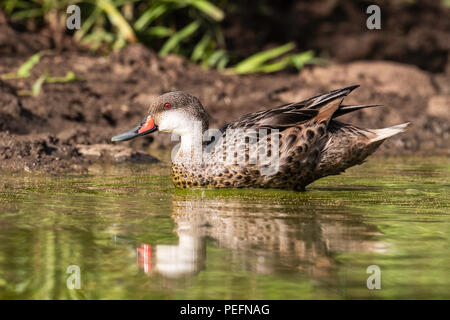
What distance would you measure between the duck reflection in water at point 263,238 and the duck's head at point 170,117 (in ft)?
4.02

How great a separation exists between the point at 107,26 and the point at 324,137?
6.32 meters

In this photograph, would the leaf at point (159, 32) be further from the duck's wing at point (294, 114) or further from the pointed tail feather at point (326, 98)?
the pointed tail feather at point (326, 98)

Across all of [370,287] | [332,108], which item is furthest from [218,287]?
[332,108]

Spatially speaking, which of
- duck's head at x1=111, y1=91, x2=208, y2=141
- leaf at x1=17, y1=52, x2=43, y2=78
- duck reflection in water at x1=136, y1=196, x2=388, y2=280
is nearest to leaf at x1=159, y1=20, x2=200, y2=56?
leaf at x1=17, y1=52, x2=43, y2=78

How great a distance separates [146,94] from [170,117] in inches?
152

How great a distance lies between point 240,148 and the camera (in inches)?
235

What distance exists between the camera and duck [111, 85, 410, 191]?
236 inches

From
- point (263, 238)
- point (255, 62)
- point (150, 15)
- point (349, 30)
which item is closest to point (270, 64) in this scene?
point (255, 62)

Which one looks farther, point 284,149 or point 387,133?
point 387,133

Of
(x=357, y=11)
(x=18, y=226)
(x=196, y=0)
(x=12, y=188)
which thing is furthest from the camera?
(x=357, y=11)

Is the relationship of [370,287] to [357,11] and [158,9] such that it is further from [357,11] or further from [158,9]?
[357,11]

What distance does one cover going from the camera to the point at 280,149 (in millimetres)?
6008

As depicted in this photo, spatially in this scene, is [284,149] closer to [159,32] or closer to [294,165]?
[294,165]

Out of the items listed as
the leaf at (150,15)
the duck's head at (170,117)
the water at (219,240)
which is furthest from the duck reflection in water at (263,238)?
the leaf at (150,15)
